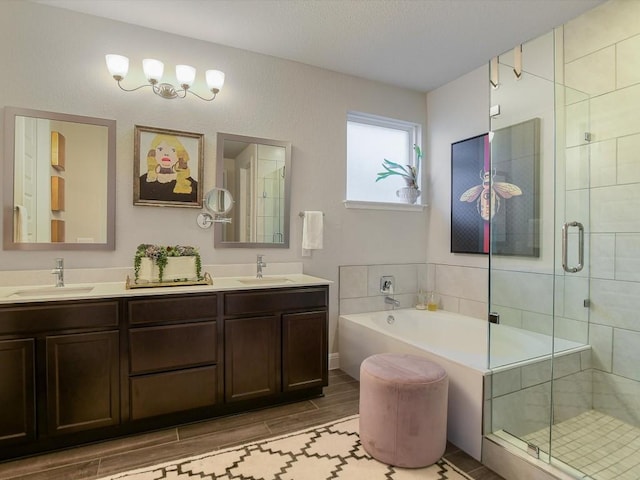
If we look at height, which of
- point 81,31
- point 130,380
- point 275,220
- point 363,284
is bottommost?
point 130,380

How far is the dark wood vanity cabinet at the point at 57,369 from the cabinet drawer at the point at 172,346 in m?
0.11

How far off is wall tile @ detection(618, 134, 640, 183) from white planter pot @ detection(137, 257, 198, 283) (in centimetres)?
279

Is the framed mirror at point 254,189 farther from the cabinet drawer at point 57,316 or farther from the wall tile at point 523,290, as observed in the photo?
the wall tile at point 523,290

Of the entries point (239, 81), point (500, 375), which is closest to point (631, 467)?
point (500, 375)

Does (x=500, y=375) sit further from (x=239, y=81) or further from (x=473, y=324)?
(x=239, y=81)

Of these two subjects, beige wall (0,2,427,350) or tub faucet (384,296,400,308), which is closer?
beige wall (0,2,427,350)

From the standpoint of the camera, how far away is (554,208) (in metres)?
2.29

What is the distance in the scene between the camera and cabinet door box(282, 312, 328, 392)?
2428mm

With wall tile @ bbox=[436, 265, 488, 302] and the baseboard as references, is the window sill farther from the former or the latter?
the baseboard

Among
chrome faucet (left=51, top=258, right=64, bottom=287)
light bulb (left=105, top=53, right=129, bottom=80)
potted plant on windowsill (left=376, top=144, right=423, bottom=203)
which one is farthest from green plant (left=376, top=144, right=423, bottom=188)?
chrome faucet (left=51, top=258, right=64, bottom=287)

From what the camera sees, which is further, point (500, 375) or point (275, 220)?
point (275, 220)

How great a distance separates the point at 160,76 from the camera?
2377mm

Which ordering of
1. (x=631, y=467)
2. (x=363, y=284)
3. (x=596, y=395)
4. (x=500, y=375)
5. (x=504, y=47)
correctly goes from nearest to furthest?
(x=631, y=467) → (x=500, y=375) → (x=596, y=395) → (x=504, y=47) → (x=363, y=284)

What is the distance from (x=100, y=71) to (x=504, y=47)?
2.94 m
